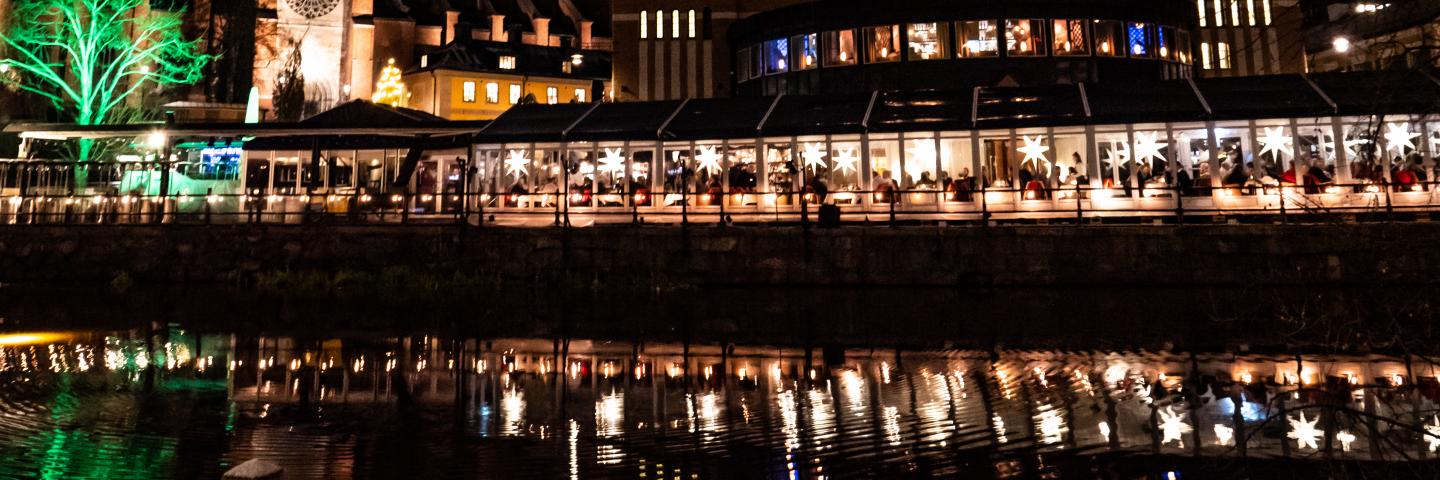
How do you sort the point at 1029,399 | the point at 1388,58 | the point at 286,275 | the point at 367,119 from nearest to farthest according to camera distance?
1. the point at 1388,58
2. the point at 1029,399
3. the point at 286,275
4. the point at 367,119

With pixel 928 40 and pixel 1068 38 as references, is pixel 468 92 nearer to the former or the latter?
pixel 928 40

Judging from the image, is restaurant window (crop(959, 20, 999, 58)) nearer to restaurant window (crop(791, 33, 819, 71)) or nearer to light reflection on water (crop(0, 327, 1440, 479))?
restaurant window (crop(791, 33, 819, 71))

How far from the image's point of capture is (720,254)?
69.5 feet

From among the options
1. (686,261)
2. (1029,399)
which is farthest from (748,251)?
(1029,399)

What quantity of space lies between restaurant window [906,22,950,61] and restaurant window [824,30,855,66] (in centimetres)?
225

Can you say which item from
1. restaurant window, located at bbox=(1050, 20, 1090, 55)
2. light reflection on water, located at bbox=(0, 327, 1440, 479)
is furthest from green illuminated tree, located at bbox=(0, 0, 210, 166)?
restaurant window, located at bbox=(1050, 20, 1090, 55)

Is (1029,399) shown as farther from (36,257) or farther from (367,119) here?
(367,119)

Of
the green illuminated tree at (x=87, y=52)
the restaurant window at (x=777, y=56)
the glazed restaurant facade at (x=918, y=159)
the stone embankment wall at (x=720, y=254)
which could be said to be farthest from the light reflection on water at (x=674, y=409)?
the green illuminated tree at (x=87, y=52)

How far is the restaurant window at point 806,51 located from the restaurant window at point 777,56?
0.46 m

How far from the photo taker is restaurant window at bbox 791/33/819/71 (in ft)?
115

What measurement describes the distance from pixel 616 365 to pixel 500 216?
57.2 ft

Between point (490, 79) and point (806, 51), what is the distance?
3180 cm

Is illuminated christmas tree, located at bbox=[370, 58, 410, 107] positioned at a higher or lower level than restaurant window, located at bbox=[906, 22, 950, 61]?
higher

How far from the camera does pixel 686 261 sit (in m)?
21.2
